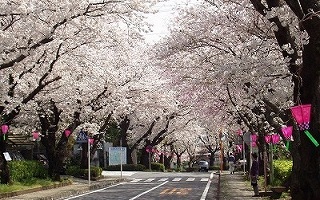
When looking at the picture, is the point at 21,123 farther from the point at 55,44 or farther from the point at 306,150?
the point at 306,150

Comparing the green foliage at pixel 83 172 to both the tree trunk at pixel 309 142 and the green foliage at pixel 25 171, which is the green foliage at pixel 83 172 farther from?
the tree trunk at pixel 309 142

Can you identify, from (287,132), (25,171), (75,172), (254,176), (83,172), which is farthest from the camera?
(75,172)

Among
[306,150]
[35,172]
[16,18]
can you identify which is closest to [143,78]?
[35,172]

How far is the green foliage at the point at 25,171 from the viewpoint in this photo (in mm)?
24562

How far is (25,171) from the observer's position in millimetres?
25938

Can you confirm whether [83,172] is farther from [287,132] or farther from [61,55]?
[287,132]

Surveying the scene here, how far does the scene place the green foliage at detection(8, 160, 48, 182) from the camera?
24562 millimetres

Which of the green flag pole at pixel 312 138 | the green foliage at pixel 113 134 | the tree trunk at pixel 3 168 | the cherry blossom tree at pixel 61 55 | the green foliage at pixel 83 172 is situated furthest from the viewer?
the green foliage at pixel 113 134

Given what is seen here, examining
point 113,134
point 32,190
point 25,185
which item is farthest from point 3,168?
point 113,134

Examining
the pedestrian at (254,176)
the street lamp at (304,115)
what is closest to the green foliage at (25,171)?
the pedestrian at (254,176)

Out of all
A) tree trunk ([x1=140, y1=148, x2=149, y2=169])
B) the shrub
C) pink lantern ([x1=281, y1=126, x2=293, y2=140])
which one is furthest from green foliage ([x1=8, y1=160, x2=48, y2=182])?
tree trunk ([x1=140, y1=148, x2=149, y2=169])

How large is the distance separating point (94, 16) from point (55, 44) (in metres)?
4.31

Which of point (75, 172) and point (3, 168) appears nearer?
point (3, 168)

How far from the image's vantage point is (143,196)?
20.9 m
